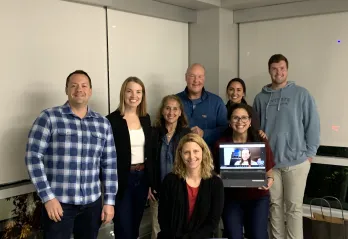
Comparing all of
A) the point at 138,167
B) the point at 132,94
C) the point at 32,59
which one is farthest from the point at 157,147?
the point at 32,59

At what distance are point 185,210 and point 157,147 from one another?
0.57 metres

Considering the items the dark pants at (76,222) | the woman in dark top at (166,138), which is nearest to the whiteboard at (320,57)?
the woman in dark top at (166,138)

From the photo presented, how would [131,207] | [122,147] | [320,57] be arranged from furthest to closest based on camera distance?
[320,57], [131,207], [122,147]

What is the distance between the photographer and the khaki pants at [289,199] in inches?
117

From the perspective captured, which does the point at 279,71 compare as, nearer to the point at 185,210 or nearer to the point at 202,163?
the point at 202,163

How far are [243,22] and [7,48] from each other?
7.41 feet

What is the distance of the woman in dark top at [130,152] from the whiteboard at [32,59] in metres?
0.48

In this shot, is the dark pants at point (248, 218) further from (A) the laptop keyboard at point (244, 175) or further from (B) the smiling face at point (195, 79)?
(B) the smiling face at point (195, 79)

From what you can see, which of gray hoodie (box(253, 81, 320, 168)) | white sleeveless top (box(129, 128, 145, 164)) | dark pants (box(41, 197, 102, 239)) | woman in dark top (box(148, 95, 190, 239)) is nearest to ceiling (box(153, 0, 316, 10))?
gray hoodie (box(253, 81, 320, 168))

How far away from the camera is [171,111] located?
2633 mm

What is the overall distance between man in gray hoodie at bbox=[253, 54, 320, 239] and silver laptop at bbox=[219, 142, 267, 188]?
465 millimetres

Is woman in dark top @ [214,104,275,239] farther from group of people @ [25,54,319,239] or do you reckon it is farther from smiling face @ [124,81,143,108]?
smiling face @ [124,81,143,108]

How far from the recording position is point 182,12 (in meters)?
3.67

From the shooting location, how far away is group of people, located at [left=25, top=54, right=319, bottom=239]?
213cm
